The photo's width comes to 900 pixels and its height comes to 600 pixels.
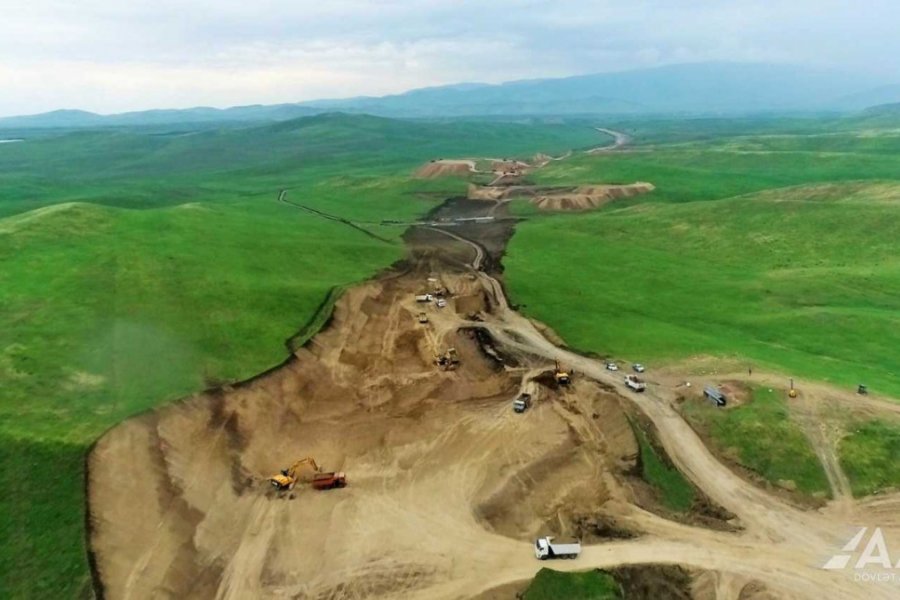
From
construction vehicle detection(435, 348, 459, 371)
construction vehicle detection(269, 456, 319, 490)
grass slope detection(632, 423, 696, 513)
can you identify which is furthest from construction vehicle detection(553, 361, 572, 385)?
construction vehicle detection(269, 456, 319, 490)

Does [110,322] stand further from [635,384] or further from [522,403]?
[635,384]

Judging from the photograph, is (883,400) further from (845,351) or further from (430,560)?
(430,560)

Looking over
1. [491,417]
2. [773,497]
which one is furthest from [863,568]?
[491,417]

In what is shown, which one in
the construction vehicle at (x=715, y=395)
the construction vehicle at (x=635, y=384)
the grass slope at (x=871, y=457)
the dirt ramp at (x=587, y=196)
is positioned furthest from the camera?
the dirt ramp at (x=587, y=196)

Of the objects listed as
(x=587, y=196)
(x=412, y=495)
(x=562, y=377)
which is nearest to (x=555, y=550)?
(x=412, y=495)

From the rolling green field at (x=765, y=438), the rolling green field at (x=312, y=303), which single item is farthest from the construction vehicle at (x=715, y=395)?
the rolling green field at (x=312, y=303)

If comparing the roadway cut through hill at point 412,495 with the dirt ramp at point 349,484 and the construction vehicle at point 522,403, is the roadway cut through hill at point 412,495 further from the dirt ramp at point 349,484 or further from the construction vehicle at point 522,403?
the construction vehicle at point 522,403

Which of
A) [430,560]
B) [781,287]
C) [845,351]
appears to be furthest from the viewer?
[781,287]
